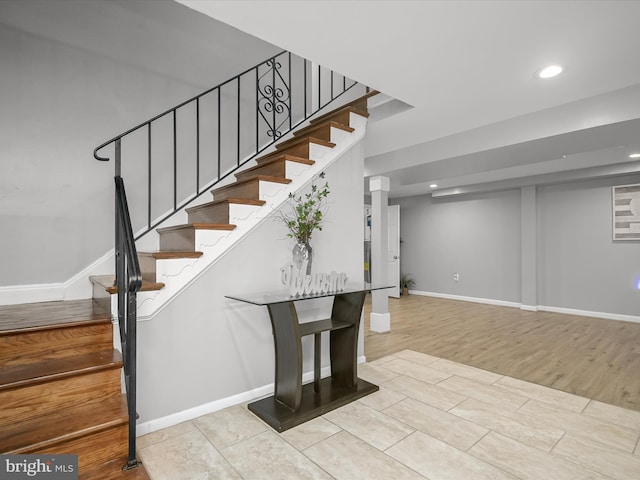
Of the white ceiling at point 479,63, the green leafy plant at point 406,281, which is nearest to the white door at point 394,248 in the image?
the green leafy plant at point 406,281

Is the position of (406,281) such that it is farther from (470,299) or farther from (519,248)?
(519,248)

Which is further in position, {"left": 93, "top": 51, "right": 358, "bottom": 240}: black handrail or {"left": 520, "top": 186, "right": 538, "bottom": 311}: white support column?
{"left": 520, "top": 186, "right": 538, "bottom": 311}: white support column

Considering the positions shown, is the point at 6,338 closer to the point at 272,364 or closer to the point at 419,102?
the point at 272,364

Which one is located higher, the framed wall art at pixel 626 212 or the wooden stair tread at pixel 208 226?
the framed wall art at pixel 626 212

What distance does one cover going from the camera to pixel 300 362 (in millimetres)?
2338

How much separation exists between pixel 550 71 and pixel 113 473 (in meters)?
3.52

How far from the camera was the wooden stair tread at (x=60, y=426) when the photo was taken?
1452mm

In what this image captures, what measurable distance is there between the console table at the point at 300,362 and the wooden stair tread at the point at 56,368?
29.8 inches

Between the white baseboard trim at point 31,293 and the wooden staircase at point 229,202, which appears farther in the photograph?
the white baseboard trim at point 31,293

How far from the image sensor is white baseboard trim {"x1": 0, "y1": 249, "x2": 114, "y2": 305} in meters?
2.71

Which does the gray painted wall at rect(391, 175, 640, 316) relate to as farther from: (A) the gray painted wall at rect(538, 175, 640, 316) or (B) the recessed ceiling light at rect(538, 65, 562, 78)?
(B) the recessed ceiling light at rect(538, 65, 562, 78)

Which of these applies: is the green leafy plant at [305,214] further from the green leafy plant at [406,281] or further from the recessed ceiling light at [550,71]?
the green leafy plant at [406,281]

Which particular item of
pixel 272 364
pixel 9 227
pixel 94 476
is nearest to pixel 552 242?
pixel 272 364

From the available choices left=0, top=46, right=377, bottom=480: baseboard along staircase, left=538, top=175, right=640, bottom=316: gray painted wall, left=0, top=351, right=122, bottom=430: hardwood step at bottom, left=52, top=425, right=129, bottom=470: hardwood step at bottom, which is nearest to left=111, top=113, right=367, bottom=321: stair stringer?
left=0, top=46, right=377, bottom=480: baseboard along staircase
